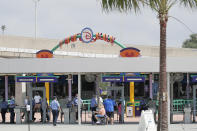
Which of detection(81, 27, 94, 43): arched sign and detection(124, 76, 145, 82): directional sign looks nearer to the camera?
detection(124, 76, 145, 82): directional sign

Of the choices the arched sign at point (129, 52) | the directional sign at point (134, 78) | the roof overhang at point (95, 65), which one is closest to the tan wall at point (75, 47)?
the roof overhang at point (95, 65)

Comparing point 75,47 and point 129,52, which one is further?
point 75,47

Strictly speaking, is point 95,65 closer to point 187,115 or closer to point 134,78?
point 134,78

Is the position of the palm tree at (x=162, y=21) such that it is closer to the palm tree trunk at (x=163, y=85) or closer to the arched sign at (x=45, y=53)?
the palm tree trunk at (x=163, y=85)

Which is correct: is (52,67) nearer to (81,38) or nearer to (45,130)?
(45,130)

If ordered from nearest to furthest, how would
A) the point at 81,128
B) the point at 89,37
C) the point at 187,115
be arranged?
the point at 81,128
the point at 187,115
the point at 89,37

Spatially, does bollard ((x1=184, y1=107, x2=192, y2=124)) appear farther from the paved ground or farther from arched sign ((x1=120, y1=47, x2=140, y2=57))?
arched sign ((x1=120, y1=47, x2=140, y2=57))

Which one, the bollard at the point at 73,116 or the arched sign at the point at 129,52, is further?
the arched sign at the point at 129,52

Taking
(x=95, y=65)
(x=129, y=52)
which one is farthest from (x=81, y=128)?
(x=129, y=52)

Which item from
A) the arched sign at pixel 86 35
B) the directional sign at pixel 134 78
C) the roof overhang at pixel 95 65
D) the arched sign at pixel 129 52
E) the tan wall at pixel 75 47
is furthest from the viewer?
the tan wall at pixel 75 47

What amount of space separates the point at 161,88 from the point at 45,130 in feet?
26.8

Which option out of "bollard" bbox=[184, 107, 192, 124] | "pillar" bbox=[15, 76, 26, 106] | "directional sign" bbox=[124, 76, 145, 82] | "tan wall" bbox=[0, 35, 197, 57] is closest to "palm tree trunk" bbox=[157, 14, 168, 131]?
"directional sign" bbox=[124, 76, 145, 82]

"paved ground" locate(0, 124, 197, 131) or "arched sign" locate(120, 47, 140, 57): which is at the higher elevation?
"arched sign" locate(120, 47, 140, 57)

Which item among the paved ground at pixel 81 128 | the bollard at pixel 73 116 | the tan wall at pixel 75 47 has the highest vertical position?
the tan wall at pixel 75 47
